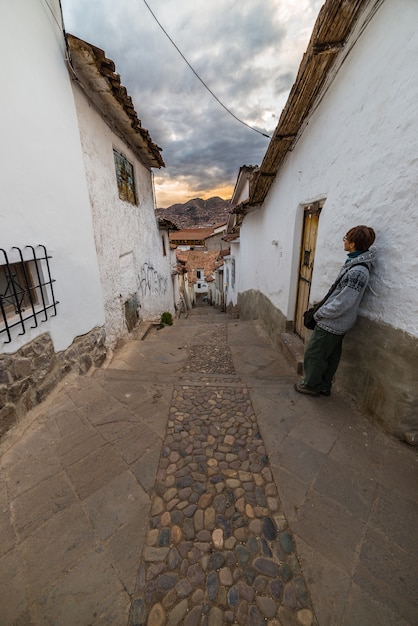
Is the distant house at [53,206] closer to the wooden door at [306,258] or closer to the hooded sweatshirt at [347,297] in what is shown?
the hooded sweatshirt at [347,297]

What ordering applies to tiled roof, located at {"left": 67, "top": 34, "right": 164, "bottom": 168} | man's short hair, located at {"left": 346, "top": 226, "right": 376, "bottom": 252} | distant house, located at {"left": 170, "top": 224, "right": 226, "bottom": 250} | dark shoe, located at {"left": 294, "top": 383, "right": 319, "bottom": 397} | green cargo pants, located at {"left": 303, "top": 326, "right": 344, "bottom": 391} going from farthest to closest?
distant house, located at {"left": 170, "top": 224, "right": 226, "bottom": 250} < tiled roof, located at {"left": 67, "top": 34, "right": 164, "bottom": 168} < dark shoe, located at {"left": 294, "top": 383, "right": 319, "bottom": 397} < green cargo pants, located at {"left": 303, "top": 326, "right": 344, "bottom": 391} < man's short hair, located at {"left": 346, "top": 226, "right": 376, "bottom": 252}

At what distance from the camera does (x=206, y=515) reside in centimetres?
167

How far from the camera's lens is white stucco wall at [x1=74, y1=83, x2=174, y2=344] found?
400cm

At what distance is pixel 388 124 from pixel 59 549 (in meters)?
4.04

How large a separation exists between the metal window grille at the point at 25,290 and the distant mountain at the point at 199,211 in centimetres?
6837

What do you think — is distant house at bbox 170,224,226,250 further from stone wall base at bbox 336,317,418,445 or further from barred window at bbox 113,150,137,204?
stone wall base at bbox 336,317,418,445

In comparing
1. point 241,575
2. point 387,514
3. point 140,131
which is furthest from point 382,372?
point 140,131

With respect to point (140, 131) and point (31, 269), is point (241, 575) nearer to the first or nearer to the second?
point (31, 269)

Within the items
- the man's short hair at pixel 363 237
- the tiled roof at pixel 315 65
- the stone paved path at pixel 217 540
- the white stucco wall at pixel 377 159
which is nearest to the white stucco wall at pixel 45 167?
the stone paved path at pixel 217 540

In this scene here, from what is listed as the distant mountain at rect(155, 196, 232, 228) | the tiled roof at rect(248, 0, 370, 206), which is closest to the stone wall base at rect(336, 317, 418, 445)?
the tiled roof at rect(248, 0, 370, 206)

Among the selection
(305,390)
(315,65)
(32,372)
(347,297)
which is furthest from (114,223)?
(305,390)

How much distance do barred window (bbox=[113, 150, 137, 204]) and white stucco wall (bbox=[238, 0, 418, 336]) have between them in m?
3.93

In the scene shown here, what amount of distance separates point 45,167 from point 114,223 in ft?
7.24

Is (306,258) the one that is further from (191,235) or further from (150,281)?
(191,235)
